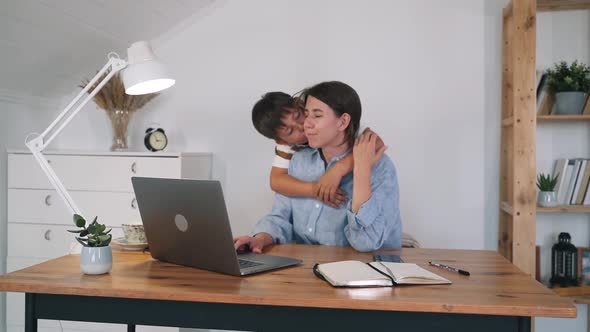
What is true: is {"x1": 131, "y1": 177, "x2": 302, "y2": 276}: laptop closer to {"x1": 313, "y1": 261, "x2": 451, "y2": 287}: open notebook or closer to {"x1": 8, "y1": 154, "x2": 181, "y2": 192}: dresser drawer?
{"x1": 313, "y1": 261, "x2": 451, "y2": 287}: open notebook

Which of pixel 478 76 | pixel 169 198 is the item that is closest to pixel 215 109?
pixel 478 76

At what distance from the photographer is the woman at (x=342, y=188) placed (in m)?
1.93

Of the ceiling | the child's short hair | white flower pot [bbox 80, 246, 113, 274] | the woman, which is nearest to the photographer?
white flower pot [bbox 80, 246, 113, 274]

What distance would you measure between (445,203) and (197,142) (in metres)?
1.54

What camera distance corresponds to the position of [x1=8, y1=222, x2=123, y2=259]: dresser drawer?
10.0 ft

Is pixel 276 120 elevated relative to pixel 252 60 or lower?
lower

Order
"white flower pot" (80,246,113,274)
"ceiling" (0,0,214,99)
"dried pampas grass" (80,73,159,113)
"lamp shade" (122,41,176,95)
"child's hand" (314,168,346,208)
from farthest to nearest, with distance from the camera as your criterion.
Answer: "dried pampas grass" (80,73,159,113) < "ceiling" (0,0,214,99) < "child's hand" (314,168,346,208) < "lamp shade" (122,41,176,95) < "white flower pot" (80,246,113,274)

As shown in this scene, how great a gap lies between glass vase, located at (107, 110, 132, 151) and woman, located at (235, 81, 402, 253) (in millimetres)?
1305

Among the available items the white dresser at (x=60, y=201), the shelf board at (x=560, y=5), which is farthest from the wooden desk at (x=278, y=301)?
the shelf board at (x=560, y=5)

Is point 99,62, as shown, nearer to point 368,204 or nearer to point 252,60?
point 252,60

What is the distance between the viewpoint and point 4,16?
2443 mm

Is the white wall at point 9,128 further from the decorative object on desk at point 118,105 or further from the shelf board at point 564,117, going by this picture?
the shelf board at point 564,117

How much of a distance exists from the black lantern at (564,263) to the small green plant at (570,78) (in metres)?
0.79

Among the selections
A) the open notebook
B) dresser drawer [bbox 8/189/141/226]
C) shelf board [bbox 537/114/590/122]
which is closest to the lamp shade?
the open notebook
